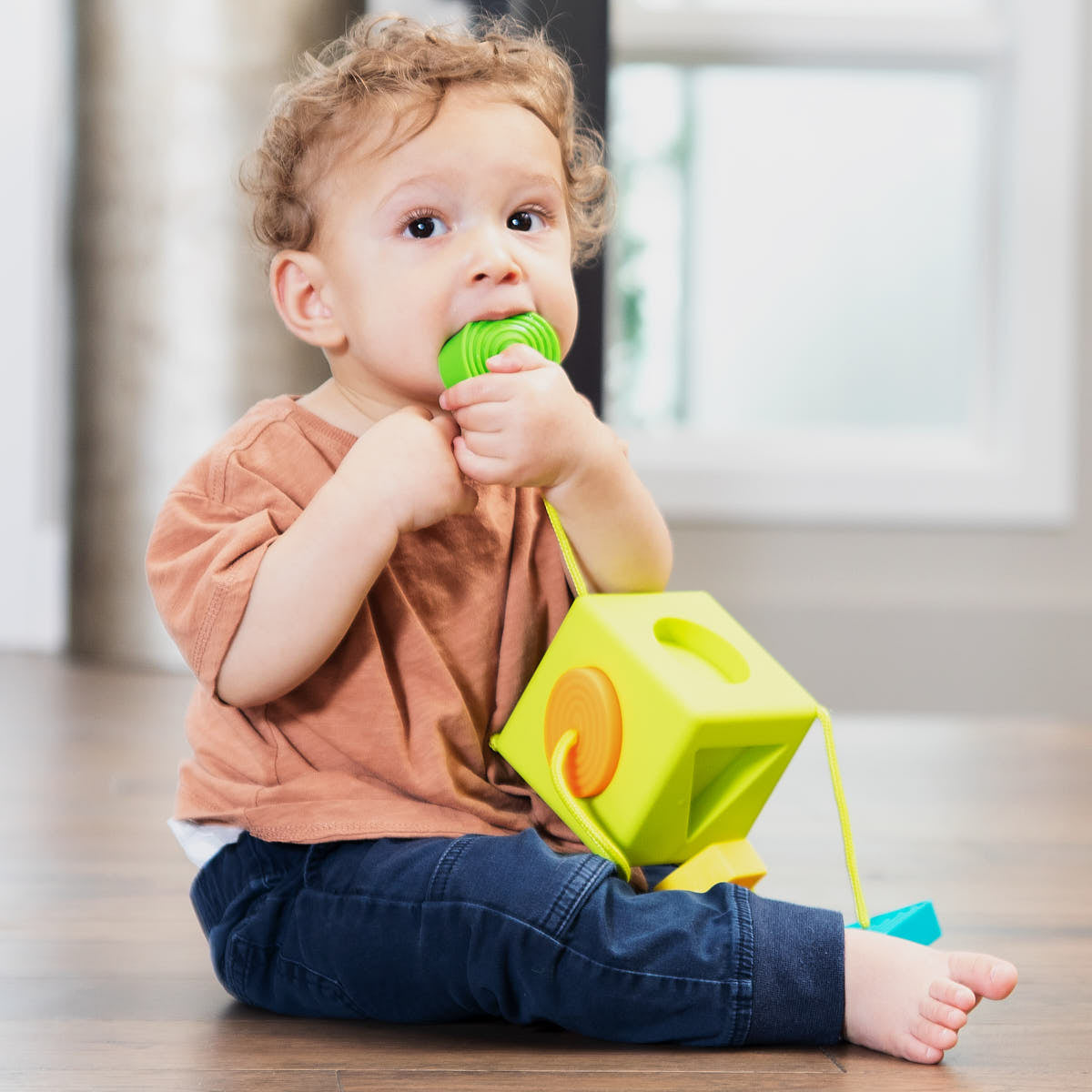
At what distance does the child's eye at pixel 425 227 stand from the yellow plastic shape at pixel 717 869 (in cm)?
38

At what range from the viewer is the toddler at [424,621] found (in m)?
0.77

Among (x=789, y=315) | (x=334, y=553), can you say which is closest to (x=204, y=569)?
(x=334, y=553)

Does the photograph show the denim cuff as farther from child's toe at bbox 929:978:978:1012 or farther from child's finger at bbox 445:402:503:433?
child's finger at bbox 445:402:503:433

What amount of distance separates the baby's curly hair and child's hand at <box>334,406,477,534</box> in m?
0.16

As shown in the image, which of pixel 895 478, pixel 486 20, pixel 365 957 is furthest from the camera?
pixel 895 478

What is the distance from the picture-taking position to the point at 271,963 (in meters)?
0.84

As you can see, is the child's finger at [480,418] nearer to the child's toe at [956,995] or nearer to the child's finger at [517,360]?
the child's finger at [517,360]

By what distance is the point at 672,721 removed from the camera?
778mm

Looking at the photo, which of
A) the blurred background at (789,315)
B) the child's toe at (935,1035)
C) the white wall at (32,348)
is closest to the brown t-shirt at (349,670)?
the child's toe at (935,1035)

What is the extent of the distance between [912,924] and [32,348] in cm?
203

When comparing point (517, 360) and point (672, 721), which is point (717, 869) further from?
point (517, 360)

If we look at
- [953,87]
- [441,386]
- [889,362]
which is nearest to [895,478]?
[889,362]

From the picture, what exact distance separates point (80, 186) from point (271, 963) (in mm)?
1759

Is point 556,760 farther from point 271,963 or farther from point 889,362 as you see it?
point 889,362
